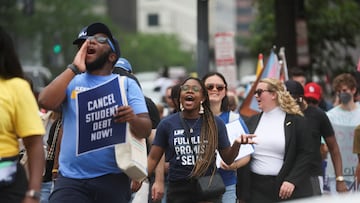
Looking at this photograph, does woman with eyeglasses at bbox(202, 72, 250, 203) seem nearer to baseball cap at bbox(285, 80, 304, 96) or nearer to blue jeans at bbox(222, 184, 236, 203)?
blue jeans at bbox(222, 184, 236, 203)

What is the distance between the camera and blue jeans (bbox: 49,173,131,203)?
290 inches

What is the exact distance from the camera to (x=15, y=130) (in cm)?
654

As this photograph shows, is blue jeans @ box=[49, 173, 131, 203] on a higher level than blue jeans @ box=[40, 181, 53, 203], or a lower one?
higher

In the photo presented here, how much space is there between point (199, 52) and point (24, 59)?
64897 millimetres

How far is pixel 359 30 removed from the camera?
26.4 metres

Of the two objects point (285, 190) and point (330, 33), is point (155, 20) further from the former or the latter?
point (285, 190)

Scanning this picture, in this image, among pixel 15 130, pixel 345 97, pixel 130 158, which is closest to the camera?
pixel 15 130

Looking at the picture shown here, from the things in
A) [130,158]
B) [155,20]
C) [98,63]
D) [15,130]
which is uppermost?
[98,63]

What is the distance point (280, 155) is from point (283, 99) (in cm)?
55

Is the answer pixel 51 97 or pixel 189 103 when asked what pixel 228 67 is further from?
pixel 51 97

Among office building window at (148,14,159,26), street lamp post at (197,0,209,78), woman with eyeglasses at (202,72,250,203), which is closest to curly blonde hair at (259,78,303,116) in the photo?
woman with eyeglasses at (202,72,250,203)

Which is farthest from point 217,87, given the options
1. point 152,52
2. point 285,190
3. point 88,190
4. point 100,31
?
point 152,52

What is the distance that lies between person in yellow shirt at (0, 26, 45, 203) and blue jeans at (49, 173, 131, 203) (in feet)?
2.59

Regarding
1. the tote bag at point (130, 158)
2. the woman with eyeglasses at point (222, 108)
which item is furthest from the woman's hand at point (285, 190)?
the tote bag at point (130, 158)
